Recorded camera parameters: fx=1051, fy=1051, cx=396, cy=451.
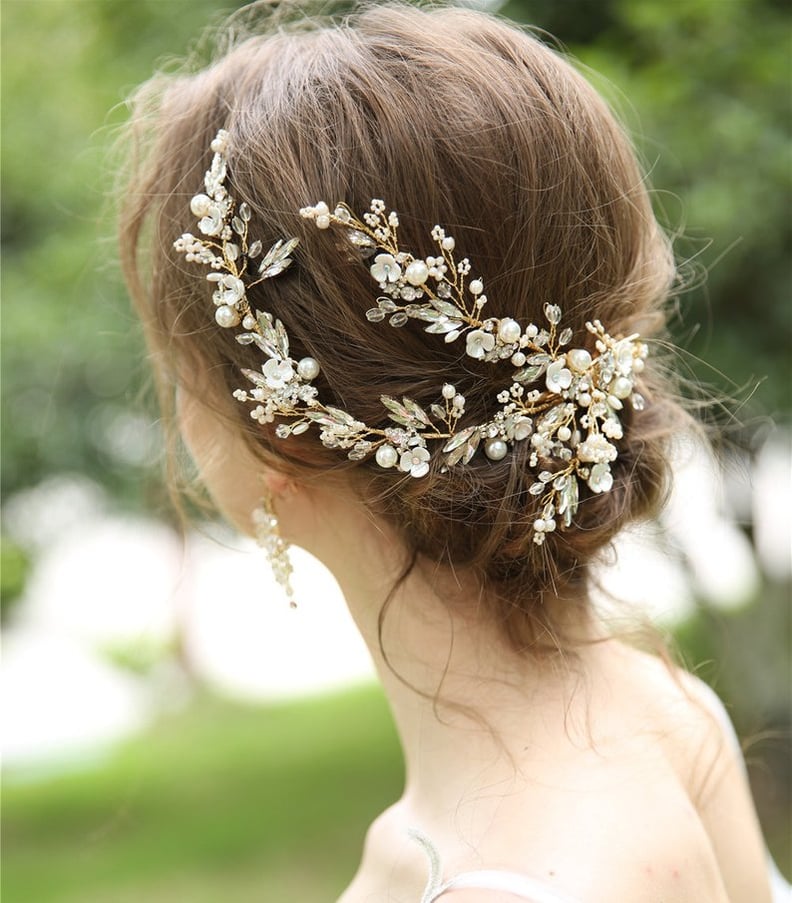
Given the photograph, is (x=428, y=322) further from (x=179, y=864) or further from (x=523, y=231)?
(x=179, y=864)

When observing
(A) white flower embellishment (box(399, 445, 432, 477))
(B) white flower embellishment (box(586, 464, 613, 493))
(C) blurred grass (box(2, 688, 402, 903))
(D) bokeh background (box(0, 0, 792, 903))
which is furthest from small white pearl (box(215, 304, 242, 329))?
(C) blurred grass (box(2, 688, 402, 903))

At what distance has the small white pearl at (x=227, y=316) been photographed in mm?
1735

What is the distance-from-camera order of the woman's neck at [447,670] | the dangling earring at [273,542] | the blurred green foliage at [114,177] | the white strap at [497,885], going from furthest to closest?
the blurred green foliage at [114,177], the dangling earring at [273,542], the woman's neck at [447,670], the white strap at [497,885]

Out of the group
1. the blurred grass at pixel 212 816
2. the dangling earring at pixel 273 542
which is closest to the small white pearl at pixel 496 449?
the dangling earring at pixel 273 542

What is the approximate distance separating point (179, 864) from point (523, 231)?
20.9ft

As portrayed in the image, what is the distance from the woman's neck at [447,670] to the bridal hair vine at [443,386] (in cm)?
21

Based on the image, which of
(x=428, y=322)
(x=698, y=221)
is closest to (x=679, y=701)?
(x=428, y=322)

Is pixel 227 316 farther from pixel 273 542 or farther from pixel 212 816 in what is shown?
pixel 212 816

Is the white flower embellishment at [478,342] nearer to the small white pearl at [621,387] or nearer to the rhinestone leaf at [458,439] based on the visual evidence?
the rhinestone leaf at [458,439]

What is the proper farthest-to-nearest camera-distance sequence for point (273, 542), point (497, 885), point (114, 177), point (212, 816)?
point (212, 816) < point (114, 177) < point (273, 542) < point (497, 885)

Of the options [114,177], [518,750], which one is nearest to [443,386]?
[518,750]

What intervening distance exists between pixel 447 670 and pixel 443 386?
0.53 metres

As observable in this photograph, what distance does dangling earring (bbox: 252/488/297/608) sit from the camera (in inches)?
78.7

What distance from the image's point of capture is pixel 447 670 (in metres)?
1.89
